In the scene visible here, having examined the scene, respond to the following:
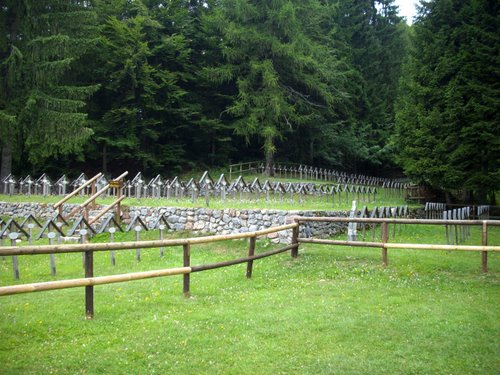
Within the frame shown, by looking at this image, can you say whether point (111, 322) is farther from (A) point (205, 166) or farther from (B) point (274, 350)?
(A) point (205, 166)

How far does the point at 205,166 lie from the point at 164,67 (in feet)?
27.4

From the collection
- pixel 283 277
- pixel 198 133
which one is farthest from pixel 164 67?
pixel 283 277

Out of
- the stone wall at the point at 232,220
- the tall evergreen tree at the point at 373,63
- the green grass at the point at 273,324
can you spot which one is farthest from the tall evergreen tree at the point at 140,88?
the green grass at the point at 273,324

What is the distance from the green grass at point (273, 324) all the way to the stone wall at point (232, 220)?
155 inches

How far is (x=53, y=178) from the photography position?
A: 3234 centimetres

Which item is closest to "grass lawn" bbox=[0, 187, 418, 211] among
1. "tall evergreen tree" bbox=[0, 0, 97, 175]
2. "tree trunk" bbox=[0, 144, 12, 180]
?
"tree trunk" bbox=[0, 144, 12, 180]

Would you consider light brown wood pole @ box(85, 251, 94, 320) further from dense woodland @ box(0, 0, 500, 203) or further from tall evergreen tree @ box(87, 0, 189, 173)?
tall evergreen tree @ box(87, 0, 189, 173)

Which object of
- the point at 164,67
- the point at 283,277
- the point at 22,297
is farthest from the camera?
the point at 164,67

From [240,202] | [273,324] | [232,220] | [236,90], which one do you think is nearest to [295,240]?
[232,220]

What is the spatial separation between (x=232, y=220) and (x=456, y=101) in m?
14.2

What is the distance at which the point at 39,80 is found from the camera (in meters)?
26.1

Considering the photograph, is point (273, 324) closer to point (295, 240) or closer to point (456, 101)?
point (295, 240)

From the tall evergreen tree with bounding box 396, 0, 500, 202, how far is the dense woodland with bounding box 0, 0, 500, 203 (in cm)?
7

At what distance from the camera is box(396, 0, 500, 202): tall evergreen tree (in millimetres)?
21438
